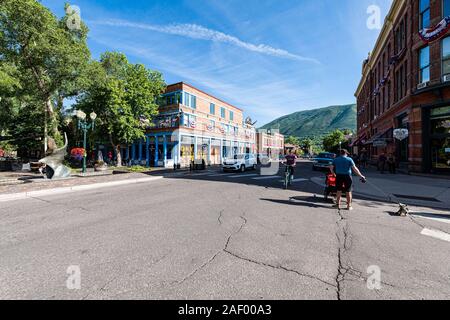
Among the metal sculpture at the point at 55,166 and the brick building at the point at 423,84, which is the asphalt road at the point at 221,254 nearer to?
the metal sculpture at the point at 55,166

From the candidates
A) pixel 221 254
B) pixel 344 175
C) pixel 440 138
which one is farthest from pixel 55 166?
pixel 440 138

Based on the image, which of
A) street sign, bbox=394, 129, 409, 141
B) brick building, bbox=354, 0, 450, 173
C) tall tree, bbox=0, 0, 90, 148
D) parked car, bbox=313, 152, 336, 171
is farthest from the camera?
parked car, bbox=313, 152, 336, 171

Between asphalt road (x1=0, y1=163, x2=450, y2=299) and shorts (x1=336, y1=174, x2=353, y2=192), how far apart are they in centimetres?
80

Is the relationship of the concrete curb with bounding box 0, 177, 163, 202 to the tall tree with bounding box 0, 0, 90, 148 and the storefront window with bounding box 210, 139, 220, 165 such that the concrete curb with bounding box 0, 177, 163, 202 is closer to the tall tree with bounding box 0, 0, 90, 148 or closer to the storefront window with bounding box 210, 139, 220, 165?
the tall tree with bounding box 0, 0, 90, 148

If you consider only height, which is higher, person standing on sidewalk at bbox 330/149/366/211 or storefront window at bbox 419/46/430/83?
storefront window at bbox 419/46/430/83

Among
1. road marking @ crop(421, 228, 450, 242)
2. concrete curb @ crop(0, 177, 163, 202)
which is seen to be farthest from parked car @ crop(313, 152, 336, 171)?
concrete curb @ crop(0, 177, 163, 202)

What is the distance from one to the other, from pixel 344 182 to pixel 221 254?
490 cm

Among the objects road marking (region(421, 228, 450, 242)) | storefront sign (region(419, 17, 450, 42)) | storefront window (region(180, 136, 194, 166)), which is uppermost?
storefront sign (region(419, 17, 450, 42))

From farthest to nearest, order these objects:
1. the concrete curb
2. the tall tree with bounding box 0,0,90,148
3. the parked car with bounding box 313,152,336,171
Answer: the parked car with bounding box 313,152,336,171
the tall tree with bounding box 0,0,90,148
the concrete curb

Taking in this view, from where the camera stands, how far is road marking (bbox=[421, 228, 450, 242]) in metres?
4.38

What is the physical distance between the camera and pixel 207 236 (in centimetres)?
434

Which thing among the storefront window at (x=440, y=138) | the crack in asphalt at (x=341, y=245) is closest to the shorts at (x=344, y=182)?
the crack in asphalt at (x=341, y=245)
